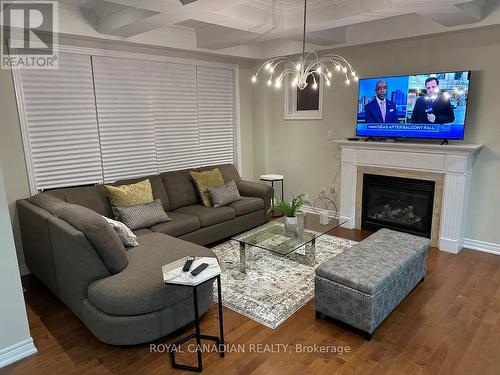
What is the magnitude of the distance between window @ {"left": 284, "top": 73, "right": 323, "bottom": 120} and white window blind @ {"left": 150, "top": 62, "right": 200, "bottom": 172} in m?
1.47

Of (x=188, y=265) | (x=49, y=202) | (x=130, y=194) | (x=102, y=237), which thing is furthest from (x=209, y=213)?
(x=188, y=265)

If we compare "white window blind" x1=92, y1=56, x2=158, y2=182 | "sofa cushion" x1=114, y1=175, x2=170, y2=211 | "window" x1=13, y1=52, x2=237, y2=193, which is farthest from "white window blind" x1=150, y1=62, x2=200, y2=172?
"sofa cushion" x1=114, y1=175, x2=170, y2=211

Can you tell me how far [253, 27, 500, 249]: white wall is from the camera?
3.83m

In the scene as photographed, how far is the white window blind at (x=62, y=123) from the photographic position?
3.62m

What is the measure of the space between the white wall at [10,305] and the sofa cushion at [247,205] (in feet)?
8.52

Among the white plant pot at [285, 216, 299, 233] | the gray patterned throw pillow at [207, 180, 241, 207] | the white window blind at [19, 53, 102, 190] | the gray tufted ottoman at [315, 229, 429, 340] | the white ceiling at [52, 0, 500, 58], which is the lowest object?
the gray tufted ottoman at [315, 229, 429, 340]

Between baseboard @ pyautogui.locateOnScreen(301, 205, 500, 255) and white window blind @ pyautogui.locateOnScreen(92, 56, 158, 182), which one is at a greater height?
white window blind @ pyautogui.locateOnScreen(92, 56, 158, 182)

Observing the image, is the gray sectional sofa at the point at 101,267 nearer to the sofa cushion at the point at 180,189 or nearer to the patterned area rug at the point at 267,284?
the patterned area rug at the point at 267,284

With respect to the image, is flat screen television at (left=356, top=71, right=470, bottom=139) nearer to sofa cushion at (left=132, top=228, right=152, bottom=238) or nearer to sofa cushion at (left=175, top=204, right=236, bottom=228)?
sofa cushion at (left=175, top=204, right=236, bottom=228)

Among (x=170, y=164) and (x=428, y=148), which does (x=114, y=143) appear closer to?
(x=170, y=164)

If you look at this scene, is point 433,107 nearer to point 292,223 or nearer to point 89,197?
point 292,223

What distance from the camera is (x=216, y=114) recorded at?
5414 mm

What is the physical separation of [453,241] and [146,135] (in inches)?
155

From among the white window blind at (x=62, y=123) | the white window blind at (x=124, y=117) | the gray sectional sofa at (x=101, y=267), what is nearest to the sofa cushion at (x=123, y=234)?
the gray sectional sofa at (x=101, y=267)
